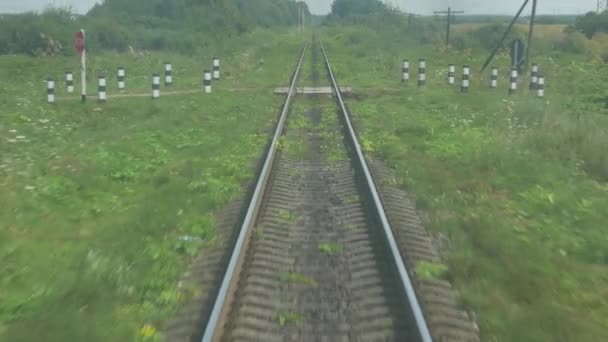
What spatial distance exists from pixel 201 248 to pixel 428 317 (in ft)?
8.31

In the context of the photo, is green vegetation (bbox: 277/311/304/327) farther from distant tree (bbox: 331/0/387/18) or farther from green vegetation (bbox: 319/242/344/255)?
distant tree (bbox: 331/0/387/18)

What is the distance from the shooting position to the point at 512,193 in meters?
9.02

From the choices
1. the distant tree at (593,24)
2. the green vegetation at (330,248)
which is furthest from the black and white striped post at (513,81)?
the distant tree at (593,24)

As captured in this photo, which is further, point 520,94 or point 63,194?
point 520,94

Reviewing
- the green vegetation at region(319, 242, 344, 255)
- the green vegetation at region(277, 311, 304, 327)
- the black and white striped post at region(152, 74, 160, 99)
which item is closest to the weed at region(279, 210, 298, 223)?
the green vegetation at region(319, 242, 344, 255)

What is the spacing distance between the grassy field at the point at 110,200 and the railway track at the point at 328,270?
0.52 meters

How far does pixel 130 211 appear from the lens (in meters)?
8.14

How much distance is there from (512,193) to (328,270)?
376cm

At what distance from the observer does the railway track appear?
16.4 feet

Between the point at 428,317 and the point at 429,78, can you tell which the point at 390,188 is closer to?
the point at 428,317

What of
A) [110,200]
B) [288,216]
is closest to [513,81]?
[288,216]

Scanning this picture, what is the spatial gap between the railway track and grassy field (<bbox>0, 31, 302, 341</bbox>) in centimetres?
52

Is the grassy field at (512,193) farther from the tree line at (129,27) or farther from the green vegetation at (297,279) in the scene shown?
the tree line at (129,27)

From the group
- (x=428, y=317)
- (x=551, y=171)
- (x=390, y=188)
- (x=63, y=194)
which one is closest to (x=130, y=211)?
(x=63, y=194)
